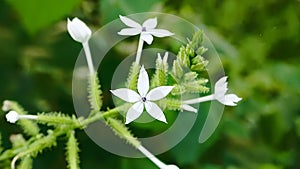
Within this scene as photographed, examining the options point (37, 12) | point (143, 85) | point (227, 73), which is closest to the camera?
point (143, 85)

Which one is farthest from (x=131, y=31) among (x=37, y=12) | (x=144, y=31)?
(x=37, y=12)

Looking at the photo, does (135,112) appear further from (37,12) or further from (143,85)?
(37,12)

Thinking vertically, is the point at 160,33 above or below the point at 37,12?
below

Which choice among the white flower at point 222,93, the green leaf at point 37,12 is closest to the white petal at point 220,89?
the white flower at point 222,93

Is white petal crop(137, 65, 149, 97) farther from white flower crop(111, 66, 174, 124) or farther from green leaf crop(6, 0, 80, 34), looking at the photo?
green leaf crop(6, 0, 80, 34)

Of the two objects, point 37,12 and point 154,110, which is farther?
point 37,12

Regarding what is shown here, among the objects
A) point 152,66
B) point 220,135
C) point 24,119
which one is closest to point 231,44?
point 220,135

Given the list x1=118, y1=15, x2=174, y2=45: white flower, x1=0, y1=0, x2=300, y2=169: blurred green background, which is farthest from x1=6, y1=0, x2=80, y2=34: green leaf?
x1=118, y1=15, x2=174, y2=45: white flower

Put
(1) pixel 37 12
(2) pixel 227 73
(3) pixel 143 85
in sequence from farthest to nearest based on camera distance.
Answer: (2) pixel 227 73 < (1) pixel 37 12 < (3) pixel 143 85

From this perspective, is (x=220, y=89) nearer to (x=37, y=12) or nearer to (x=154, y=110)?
(x=154, y=110)
